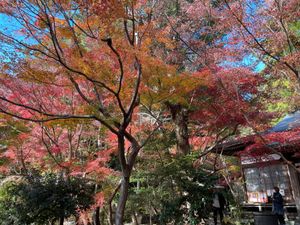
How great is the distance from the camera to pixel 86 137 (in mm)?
13414

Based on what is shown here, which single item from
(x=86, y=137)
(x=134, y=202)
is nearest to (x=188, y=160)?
(x=134, y=202)

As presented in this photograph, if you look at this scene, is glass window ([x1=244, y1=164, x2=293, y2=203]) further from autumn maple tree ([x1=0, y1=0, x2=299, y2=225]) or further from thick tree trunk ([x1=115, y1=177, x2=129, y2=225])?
thick tree trunk ([x1=115, y1=177, x2=129, y2=225])

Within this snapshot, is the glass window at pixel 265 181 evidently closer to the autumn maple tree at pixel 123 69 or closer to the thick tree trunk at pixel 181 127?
the autumn maple tree at pixel 123 69

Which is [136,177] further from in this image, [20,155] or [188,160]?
[20,155]

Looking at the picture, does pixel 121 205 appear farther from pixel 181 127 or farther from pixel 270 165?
pixel 270 165

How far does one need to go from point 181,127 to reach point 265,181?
3808 mm

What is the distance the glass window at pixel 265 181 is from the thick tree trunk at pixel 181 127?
302 cm

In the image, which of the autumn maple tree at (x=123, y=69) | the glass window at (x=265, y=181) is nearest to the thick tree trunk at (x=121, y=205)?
the autumn maple tree at (x=123, y=69)

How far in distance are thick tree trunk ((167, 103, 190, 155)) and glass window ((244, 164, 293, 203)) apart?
3.02m

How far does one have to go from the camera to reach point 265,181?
1048 centimetres

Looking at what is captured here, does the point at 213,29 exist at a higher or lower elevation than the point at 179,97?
higher

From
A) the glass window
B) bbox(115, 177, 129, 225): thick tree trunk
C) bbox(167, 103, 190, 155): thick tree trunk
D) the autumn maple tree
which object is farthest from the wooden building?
bbox(115, 177, 129, 225): thick tree trunk

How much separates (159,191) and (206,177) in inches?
61.3

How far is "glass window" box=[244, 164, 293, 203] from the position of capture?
32.1ft
